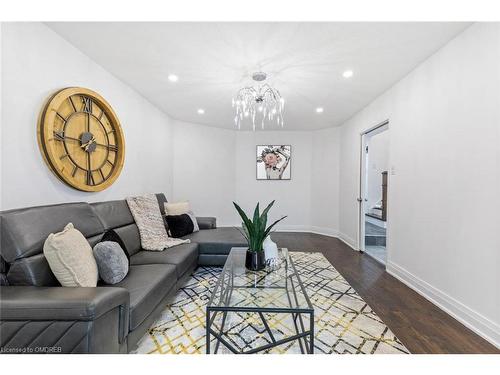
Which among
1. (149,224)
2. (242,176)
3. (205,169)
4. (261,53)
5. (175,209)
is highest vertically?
(261,53)

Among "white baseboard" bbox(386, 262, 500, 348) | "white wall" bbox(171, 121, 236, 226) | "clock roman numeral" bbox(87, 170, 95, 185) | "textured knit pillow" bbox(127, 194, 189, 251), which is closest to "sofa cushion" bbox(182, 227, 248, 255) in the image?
"textured knit pillow" bbox(127, 194, 189, 251)

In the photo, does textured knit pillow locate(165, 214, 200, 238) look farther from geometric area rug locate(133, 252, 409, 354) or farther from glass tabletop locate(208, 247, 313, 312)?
glass tabletop locate(208, 247, 313, 312)

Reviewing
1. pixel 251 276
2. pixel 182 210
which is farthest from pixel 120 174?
pixel 251 276

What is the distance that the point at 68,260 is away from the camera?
1383 millimetres

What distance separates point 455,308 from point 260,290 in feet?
5.80

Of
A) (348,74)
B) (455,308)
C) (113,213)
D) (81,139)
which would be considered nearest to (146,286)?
(113,213)

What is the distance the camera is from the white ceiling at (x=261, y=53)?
5.99 ft

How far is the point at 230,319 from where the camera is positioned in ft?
6.09

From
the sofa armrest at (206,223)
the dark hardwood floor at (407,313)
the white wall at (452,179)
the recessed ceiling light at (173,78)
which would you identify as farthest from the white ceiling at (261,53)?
the dark hardwood floor at (407,313)

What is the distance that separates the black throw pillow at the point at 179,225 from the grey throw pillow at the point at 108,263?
1312 mm

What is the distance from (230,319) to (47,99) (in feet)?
7.93

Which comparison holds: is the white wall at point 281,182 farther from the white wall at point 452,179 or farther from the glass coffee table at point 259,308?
the glass coffee table at point 259,308

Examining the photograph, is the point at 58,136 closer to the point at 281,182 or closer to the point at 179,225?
the point at 179,225
